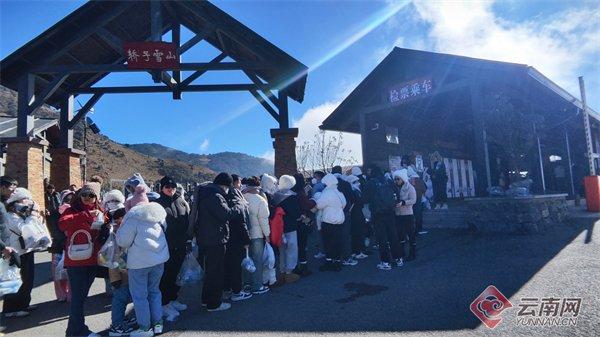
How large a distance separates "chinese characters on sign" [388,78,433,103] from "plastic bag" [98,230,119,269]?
994 centimetres

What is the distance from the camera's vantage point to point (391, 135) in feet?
45.7

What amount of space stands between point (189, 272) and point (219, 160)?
96.5 metres

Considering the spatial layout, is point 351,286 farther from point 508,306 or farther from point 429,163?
point 429,163

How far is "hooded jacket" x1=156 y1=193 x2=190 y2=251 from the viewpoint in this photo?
4.52 m

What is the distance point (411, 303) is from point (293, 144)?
22.1 feet

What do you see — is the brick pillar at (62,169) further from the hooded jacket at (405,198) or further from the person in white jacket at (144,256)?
the hooded jacket at (405,198)

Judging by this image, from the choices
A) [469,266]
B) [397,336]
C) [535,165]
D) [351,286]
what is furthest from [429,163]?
[397,336]

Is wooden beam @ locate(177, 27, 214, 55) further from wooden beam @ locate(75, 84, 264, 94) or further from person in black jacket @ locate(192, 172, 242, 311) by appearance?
person in black jacket @ locate(192, 172, 242, 311)

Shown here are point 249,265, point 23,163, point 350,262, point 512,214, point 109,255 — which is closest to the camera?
point 109,255

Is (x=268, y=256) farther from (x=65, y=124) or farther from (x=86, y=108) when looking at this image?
(x=65, y=124)

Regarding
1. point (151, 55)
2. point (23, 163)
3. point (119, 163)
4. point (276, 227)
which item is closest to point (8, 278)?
point (276, 227)

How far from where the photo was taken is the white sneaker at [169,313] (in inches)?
175

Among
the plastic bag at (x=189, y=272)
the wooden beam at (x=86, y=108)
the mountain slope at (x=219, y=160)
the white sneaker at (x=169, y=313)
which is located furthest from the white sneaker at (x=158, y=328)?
the mountain slope at (x=219, y=160)

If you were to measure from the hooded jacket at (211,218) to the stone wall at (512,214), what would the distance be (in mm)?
6478
